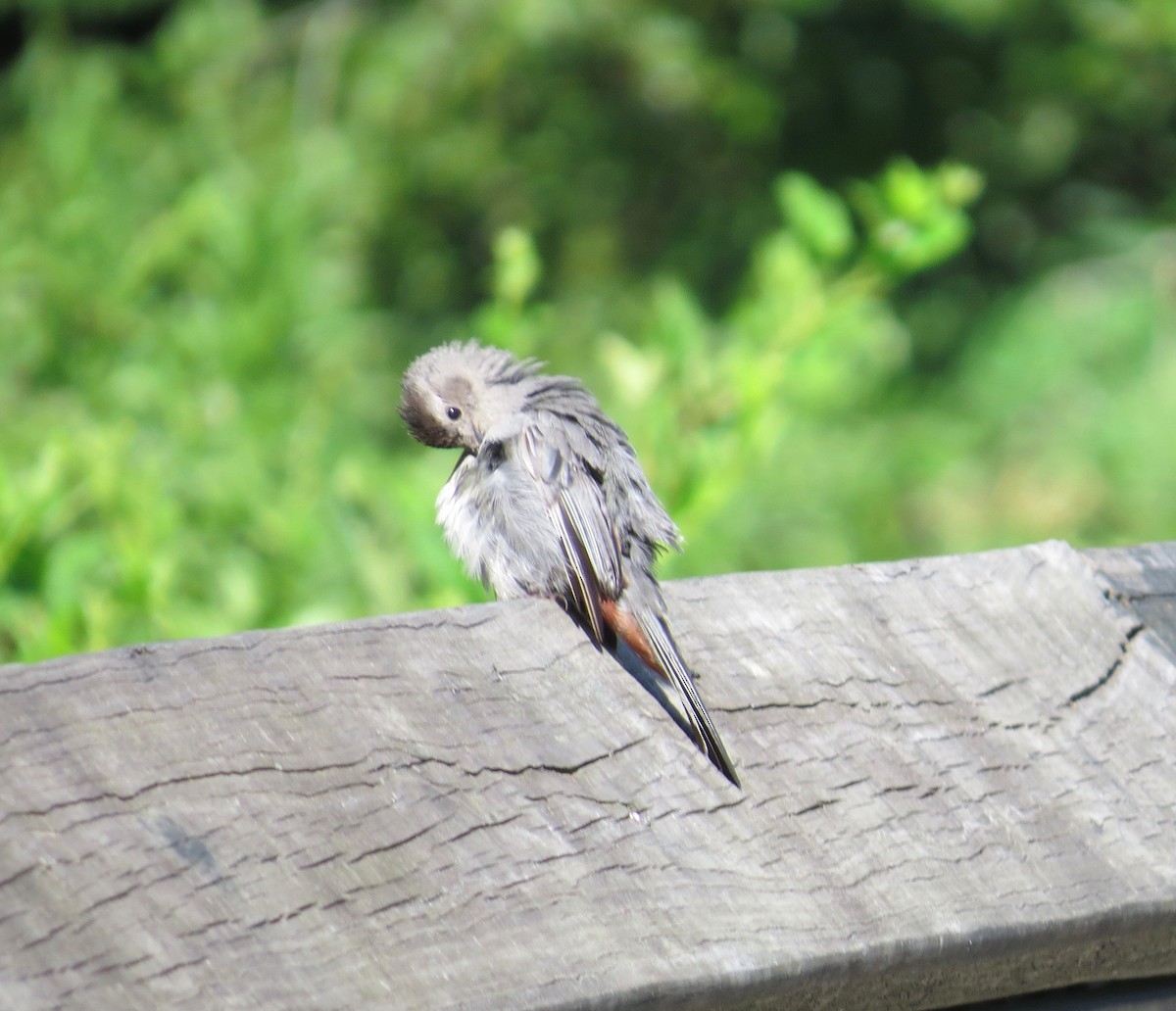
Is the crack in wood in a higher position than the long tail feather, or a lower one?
lower

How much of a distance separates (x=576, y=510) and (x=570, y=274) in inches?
228

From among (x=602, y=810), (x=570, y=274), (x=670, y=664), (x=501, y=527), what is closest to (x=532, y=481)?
(x=501, y=527)

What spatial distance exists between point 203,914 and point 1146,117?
972cm

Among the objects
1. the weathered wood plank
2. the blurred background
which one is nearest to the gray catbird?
the blurred background

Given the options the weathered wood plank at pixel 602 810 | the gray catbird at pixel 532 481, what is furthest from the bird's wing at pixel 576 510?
the weathered wood plank at pixel 602 810

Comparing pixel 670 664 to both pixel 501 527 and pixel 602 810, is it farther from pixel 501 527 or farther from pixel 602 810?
pixel 501 527

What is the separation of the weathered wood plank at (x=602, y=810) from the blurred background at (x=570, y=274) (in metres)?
1.24

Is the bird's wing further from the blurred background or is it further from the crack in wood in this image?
the crack in wood

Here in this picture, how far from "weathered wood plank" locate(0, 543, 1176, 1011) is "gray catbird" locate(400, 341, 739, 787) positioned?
59 cm

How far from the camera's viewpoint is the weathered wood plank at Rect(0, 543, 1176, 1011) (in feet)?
3.68

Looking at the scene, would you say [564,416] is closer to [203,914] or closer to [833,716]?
[833,716]

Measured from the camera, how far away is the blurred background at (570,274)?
11.0 feet

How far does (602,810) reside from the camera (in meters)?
1.40

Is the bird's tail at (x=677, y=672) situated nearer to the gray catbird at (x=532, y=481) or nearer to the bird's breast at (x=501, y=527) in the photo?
the gray catbird at (x=532, y=481)
